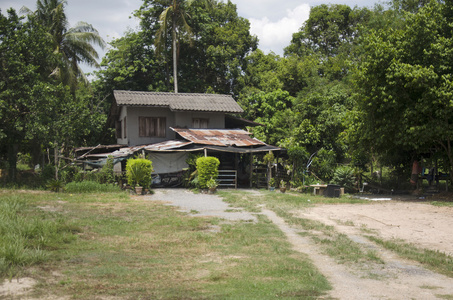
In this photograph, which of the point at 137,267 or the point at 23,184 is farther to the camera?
the point at 23,184

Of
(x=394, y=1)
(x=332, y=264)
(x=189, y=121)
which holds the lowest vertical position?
(x=332, y=264)

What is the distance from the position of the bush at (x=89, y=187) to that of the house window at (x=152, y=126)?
6683 millimetres

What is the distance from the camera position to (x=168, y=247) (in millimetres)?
8789

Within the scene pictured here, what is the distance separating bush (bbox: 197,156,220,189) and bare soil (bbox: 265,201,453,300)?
629 centimetres

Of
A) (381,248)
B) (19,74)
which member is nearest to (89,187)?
(19,74)

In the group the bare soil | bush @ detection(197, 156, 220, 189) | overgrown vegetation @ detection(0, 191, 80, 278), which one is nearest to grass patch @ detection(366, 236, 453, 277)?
the bare soil

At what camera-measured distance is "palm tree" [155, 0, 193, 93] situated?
30438 mm

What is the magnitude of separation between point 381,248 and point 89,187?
14294 mm

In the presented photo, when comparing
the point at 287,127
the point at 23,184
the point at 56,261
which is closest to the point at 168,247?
the point at 56,261

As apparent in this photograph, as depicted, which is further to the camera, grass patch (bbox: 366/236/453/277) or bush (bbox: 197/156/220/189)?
bush (bbox: 197/156/220/189)

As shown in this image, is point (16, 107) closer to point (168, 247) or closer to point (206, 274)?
point (168, 247)

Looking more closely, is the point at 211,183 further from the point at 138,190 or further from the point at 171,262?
the point at 171,262

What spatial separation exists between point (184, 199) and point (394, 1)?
78.7 feet

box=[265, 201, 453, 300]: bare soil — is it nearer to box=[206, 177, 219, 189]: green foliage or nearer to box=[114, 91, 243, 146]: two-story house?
box=[206, 177, 219, 189]: green foliage
